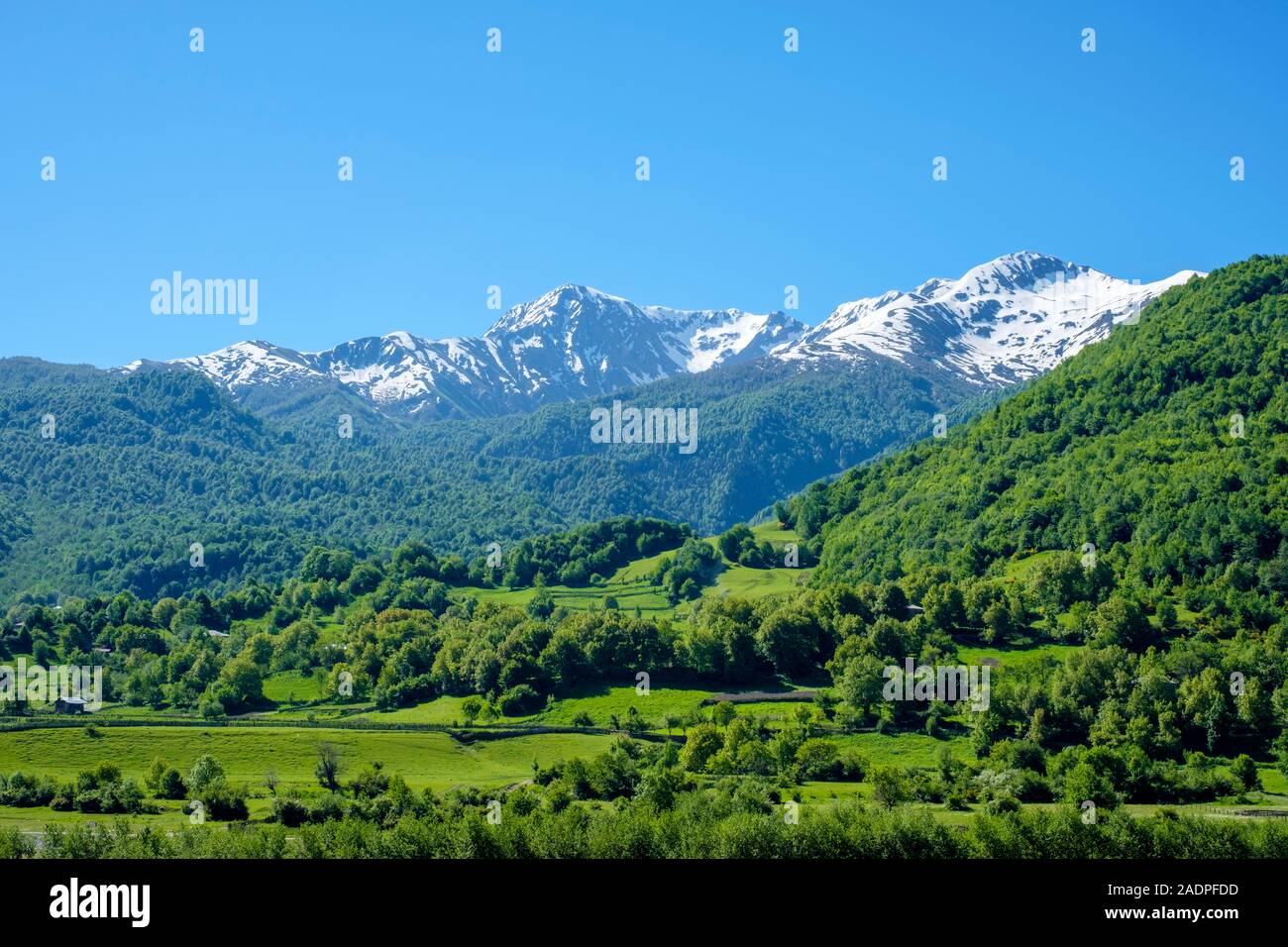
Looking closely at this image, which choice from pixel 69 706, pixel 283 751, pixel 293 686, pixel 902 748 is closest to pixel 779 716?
pixel 902 748

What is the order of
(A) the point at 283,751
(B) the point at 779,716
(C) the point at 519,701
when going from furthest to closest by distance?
(C) the point at 519,701 < (B) the point at 779,716 < (A) the point at 283,751

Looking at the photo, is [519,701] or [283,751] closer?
[283,751]

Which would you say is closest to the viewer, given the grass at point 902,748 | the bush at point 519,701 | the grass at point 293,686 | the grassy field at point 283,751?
the grass at point 902,748

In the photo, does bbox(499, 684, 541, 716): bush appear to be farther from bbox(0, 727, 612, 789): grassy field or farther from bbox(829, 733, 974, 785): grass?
bbox(829, 733, 974, 785): grass

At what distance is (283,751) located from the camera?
12850 cm

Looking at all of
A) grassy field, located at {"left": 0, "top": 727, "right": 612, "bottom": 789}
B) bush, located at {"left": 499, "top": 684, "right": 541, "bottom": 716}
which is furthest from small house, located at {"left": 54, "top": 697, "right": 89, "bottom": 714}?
bush, located at {"left": 499, "top": 684, "right": 541, "bottom": 716}

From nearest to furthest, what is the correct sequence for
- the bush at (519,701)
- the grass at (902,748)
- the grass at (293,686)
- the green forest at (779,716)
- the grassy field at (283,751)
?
1. the green forest at (779,716)
2. the grass at (902,748)
3. the grassy field at (283,751)
4. the bush at (519,701)
5. the grass at (293,686)

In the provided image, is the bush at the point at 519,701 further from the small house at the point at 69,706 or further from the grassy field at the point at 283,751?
the small house at the point at 69,706

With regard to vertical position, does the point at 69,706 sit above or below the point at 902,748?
above

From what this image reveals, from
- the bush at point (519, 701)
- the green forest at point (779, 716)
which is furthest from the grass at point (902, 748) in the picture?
the bush at point (519, 701)

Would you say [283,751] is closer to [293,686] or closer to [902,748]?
[293,686]

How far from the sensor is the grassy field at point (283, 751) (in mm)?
123250

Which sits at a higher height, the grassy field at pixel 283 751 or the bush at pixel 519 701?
the bush at pixel 519 701
